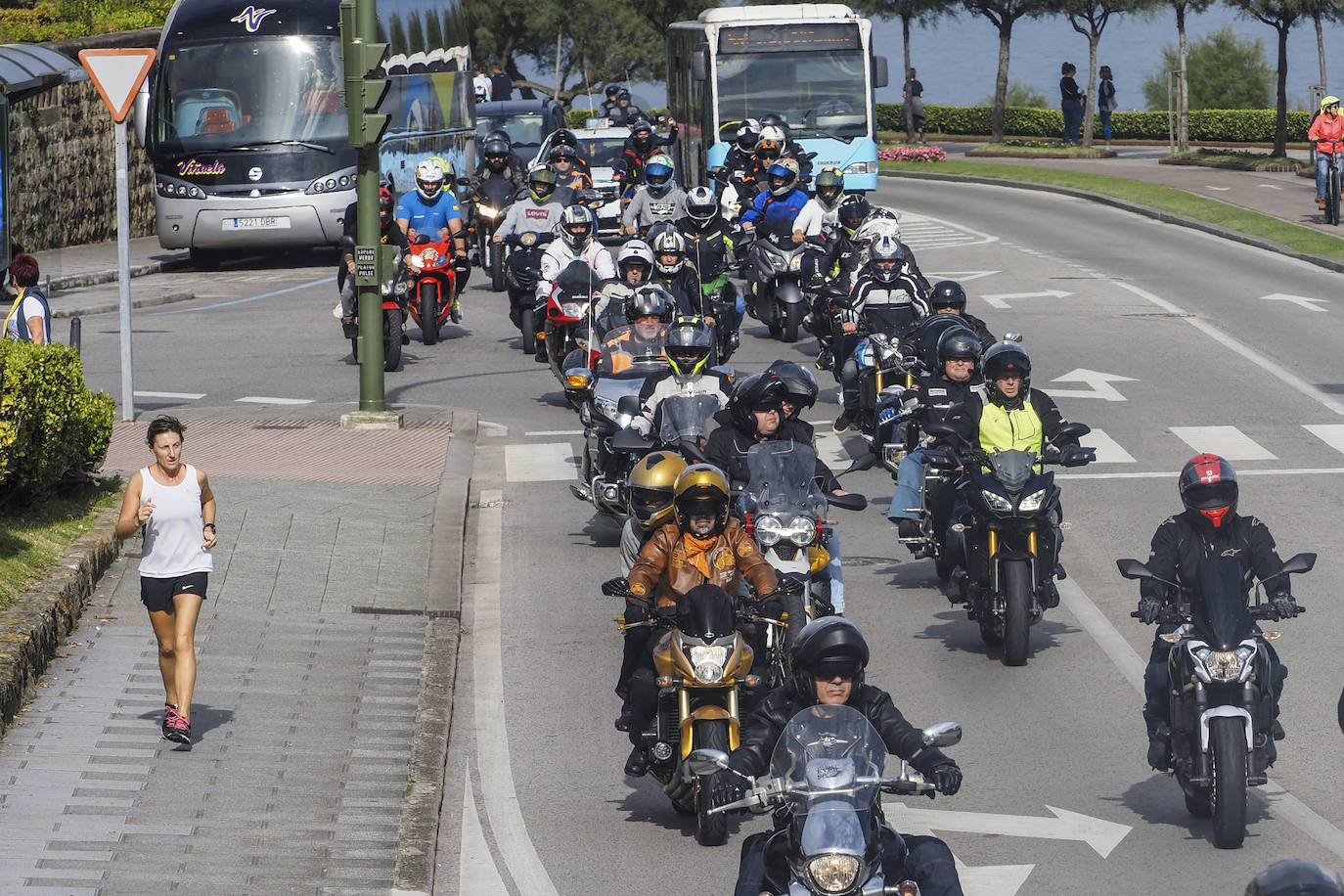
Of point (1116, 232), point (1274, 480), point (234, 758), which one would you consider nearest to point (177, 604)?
point (234, 758)

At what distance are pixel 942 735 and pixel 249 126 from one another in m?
26.7

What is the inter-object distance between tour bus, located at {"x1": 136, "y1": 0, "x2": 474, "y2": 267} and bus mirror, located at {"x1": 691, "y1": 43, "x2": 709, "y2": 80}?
17.8 ft

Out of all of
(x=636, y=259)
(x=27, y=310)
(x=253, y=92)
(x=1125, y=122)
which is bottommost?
(x=27, y=310)

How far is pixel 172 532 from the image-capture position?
975cm

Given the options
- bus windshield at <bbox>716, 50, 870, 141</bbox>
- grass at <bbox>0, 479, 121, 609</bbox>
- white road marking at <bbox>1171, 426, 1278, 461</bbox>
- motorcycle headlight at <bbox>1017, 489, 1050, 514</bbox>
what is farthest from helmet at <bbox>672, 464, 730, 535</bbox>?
bus windshield at <bbox>716, 50, 870, 141</bbox>

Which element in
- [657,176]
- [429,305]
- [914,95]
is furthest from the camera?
[914,95]

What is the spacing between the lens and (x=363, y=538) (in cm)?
1419

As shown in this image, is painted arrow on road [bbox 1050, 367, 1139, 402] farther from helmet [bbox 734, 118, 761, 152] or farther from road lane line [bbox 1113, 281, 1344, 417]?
helmet [bbox 734, 118, 761, 152]

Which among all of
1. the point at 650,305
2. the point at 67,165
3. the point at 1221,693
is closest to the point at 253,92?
the point at 67,165

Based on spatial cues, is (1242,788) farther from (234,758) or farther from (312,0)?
(312,0)

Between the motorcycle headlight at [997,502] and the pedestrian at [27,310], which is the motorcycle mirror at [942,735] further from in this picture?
the pedestrian at [27,310]

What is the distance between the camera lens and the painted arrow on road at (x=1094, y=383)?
20.1 metres

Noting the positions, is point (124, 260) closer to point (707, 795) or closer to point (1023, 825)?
point (707, 795)

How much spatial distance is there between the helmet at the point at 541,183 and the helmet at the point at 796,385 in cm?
1179
